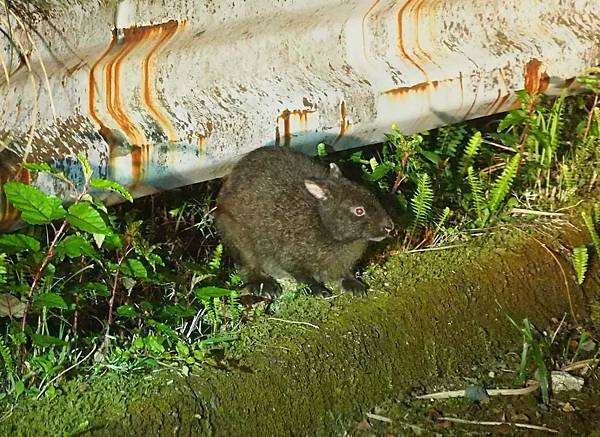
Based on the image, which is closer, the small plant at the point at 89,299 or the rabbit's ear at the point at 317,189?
the small plant at the point at 89,299

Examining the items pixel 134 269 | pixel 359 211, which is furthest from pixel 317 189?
pixel 134 269

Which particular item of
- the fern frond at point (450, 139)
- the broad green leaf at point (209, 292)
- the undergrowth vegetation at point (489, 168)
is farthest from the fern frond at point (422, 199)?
the broad green leaf at point (209, 292)

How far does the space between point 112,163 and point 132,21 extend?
52cm

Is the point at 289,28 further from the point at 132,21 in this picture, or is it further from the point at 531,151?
the point at 531,151

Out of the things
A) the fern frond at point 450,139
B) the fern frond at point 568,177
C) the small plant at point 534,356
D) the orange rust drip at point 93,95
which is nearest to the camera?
the orange rust drip at point 93,95

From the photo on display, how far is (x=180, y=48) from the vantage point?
3.55m

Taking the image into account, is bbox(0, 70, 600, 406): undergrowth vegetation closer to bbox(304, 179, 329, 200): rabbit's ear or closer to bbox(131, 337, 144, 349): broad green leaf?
bbox(131, 337, 144, 349): broad green leaf

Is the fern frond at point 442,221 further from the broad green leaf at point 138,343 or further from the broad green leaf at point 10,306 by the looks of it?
the broad green leaf at point 10,306

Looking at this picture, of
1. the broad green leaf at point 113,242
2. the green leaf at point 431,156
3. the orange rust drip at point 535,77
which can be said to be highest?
the orange rust drip at point 535,77

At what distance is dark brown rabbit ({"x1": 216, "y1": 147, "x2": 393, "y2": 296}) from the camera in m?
4.18

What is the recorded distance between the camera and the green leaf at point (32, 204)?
3.07 metres

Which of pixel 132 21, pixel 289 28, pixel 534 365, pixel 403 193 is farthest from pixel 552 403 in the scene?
pixel 132 21

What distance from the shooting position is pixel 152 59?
11.4ft

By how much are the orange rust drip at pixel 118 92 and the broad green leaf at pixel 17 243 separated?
21.7 inches
